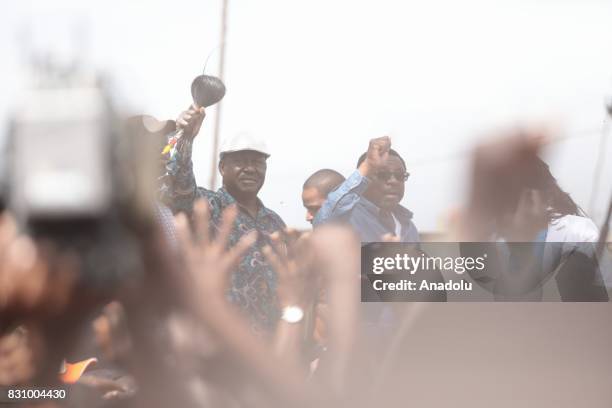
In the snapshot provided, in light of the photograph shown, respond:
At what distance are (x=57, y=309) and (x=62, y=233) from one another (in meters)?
0.12

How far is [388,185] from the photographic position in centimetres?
235

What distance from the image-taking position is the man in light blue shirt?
228 cm

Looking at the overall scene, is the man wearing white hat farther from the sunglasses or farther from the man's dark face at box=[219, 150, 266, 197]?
the sunglasses

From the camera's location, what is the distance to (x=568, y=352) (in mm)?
2215

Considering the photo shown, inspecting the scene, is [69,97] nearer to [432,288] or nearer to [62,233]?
[62,233]

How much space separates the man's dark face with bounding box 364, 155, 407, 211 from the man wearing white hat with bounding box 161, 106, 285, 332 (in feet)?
0.90

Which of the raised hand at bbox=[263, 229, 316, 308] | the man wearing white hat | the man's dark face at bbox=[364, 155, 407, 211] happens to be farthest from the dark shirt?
the raised hand at bbox=[263, 229, 316, 308]

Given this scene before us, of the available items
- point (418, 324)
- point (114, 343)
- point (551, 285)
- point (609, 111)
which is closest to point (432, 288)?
point (418, 324)

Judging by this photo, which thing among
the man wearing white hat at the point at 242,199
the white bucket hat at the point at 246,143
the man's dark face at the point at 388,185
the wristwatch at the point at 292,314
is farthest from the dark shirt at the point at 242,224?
the wristwatch at the point at 292,314

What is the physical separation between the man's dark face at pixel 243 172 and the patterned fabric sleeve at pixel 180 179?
111 millimetres

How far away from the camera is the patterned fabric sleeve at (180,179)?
7.50ft

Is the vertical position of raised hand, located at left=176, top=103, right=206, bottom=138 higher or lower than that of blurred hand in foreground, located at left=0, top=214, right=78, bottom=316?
higher

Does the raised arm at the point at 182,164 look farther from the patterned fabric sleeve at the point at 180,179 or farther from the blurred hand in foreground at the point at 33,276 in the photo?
the blurred hand in foreground at the point at 33,276

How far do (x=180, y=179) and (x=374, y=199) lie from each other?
0.55 m
